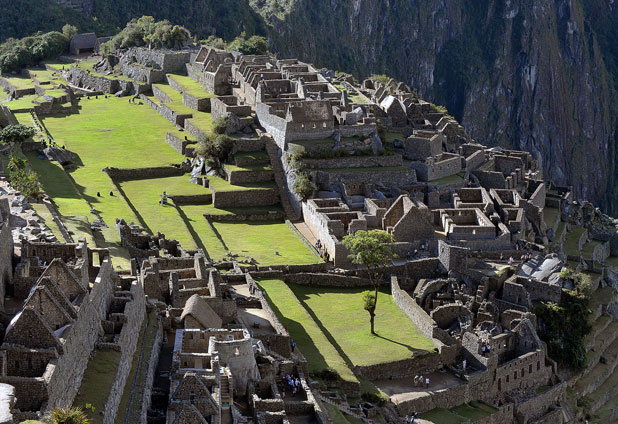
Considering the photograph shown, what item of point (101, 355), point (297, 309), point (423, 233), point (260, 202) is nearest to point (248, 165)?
point (260, 202)

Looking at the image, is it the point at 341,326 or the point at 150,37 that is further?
the point at 150,37

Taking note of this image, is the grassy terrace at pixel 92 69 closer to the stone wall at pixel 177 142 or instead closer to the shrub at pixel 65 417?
the stone wall at pixel 177 142

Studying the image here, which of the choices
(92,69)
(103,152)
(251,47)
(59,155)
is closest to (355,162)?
(103,152)

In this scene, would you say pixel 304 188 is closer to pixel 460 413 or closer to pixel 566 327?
pixel 566 327

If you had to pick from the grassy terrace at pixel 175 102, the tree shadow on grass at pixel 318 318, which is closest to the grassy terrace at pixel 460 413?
Answer: the tree shadow on grass at pixel 318 318

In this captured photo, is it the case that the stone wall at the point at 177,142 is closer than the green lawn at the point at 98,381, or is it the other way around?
the green lawn at the point at 98,381

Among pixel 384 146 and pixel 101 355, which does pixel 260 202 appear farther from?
pixel 101 355

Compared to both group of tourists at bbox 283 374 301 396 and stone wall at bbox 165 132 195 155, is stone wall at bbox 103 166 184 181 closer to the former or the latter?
stone wall at bbox 165 132 195 155
